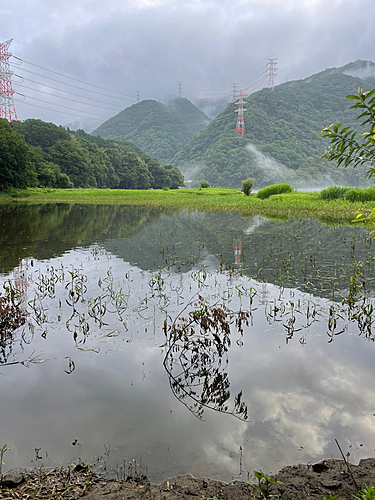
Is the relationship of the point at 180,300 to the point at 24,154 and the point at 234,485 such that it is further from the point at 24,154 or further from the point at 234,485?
the point at 24,154

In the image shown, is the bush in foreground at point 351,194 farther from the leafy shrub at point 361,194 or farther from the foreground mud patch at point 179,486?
the foreground mud patch at point 179,486

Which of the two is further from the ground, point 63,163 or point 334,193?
point 63,163

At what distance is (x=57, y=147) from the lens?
7044 centimetres

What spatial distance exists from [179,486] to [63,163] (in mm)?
73415

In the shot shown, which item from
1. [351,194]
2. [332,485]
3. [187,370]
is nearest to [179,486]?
A: [332,485]

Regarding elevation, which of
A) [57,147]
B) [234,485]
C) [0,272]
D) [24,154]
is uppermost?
[57,147]

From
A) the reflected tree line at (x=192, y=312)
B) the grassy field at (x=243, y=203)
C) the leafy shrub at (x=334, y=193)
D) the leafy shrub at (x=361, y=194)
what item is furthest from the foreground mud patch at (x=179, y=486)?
the leafy shrub at (x=334, y=193)

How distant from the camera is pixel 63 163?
6925cm

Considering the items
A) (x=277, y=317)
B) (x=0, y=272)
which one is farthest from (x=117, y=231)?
(x=277, y=317)

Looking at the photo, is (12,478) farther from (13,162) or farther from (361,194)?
(13,162)

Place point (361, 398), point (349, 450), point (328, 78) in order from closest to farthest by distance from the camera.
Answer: point (349, 450)
point (361, 398)
point (328, 78)

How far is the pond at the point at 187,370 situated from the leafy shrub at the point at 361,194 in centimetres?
2333

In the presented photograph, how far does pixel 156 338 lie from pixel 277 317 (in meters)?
2.23

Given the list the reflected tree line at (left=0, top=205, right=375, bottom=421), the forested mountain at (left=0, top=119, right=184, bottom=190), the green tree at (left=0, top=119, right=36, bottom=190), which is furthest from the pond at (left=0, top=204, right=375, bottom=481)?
the forested mountain at (left=0, top=119, right=184, bottom=190)
